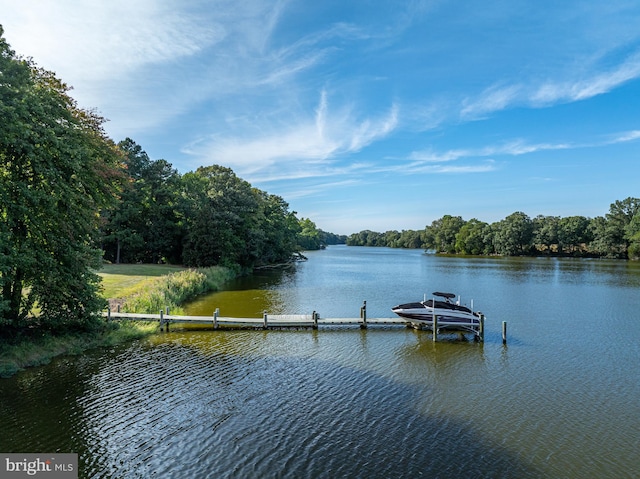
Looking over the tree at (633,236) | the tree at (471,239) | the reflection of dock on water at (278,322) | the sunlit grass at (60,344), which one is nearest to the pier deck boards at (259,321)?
the reflection of dock on water at (278,322)

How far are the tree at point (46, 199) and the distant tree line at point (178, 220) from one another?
30.6 m

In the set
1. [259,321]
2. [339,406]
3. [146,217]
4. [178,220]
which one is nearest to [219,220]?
[178,220]

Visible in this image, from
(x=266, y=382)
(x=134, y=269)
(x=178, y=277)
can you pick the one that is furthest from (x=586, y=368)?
(x=134, y=269)

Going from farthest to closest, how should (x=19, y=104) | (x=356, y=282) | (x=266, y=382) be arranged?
(x=356, y=282) < (x=266, y=382) < (x=19, y=104)

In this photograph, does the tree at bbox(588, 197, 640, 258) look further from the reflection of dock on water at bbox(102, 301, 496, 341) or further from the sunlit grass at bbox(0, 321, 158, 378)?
the sunlit grass at bbox(0, 321, 158, 378)

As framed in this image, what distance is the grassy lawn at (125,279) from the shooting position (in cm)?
2702

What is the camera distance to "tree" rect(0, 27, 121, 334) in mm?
13984

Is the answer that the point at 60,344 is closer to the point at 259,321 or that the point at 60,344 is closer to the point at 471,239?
the point at 259,321

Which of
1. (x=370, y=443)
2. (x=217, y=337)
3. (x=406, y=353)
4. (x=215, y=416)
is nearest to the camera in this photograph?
(x=370, y=443)

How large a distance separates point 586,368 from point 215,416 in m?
15.4

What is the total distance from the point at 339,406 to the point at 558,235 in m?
114

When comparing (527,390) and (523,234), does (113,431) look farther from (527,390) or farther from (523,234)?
(523,234)

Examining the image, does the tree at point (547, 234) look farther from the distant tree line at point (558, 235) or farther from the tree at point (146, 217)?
the tree at point (146, 217)

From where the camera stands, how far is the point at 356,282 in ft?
153
